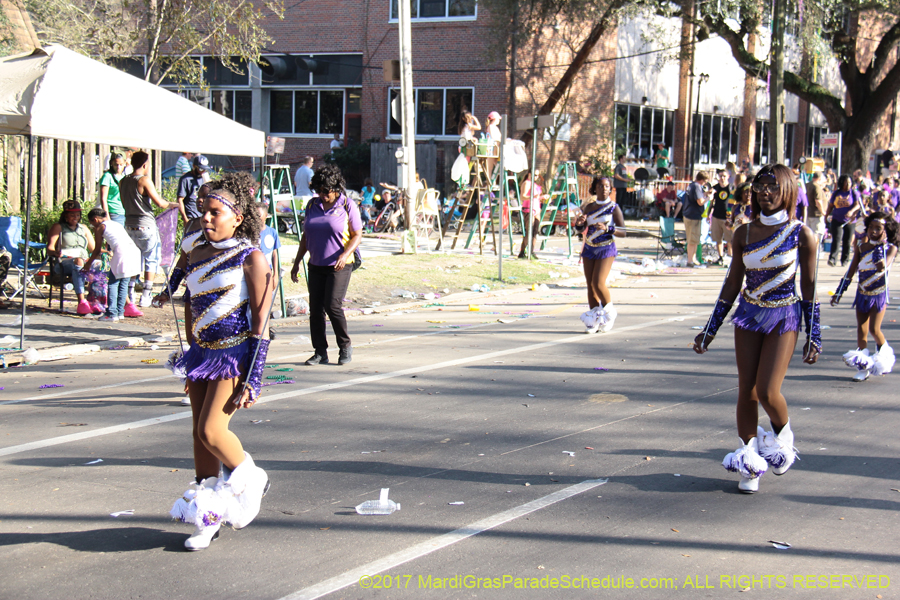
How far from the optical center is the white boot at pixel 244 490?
4504mm

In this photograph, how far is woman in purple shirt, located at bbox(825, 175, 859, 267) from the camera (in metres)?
19.5

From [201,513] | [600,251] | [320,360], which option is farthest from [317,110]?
[201,513]

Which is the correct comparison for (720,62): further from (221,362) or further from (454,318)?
(221,362)

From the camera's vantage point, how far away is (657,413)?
734cm

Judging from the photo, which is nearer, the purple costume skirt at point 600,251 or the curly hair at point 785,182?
the curly hair at point 785,182

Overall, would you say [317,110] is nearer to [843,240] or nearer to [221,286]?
[843,240]

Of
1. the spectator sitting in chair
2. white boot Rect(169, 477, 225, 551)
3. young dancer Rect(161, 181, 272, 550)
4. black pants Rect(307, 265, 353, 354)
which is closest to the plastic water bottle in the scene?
young dancer Rect(161, 181, 272, 550)

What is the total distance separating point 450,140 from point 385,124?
8.35 ft

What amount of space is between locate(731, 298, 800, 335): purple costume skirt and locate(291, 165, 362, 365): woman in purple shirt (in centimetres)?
444

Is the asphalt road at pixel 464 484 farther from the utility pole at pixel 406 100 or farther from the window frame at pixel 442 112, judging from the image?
the window frame at pixel 442 112

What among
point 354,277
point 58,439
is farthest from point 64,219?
point 58,439

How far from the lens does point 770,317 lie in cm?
Result: 538

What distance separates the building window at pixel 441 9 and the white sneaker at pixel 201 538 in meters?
27.4

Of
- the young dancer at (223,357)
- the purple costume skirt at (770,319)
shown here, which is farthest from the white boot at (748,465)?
the young dancer at (223,357)
